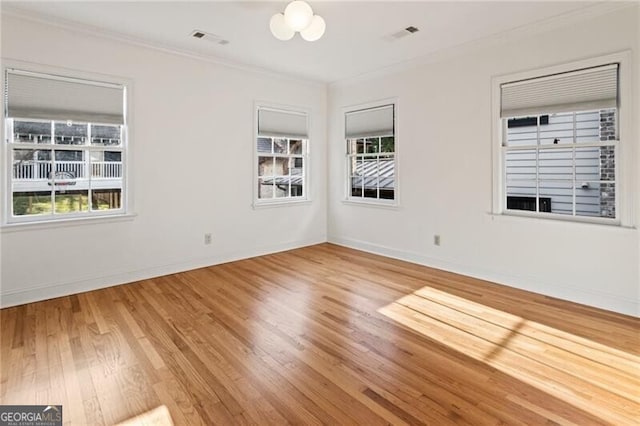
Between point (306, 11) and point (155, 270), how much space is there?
10.9ft

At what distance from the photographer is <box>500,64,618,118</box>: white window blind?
3234 millimetres

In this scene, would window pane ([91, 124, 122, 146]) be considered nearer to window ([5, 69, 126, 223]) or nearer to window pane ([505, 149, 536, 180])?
window ([5, 69, 126, 223])

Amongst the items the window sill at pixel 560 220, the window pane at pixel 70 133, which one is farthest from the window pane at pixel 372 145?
the window pane at pixel 70 133

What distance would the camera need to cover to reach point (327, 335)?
2.76m

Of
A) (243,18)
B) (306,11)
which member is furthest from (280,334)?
(243,18)

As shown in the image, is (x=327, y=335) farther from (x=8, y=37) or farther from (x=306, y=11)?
(x=8, y=37)

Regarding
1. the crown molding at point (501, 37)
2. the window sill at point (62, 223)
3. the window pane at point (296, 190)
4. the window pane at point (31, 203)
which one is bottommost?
the window sill at point (62, 223)

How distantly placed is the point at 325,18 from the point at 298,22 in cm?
71

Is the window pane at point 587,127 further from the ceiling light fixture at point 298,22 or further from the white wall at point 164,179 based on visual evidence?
the white wall at point 164,179

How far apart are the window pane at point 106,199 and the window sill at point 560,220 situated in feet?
14.1

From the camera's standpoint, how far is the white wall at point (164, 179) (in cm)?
349

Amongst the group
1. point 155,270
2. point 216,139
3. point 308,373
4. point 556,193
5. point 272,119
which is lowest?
point 308,373

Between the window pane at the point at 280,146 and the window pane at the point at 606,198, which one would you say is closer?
the window pane at the point at 606,198

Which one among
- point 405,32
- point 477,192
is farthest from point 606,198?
point 405,32
